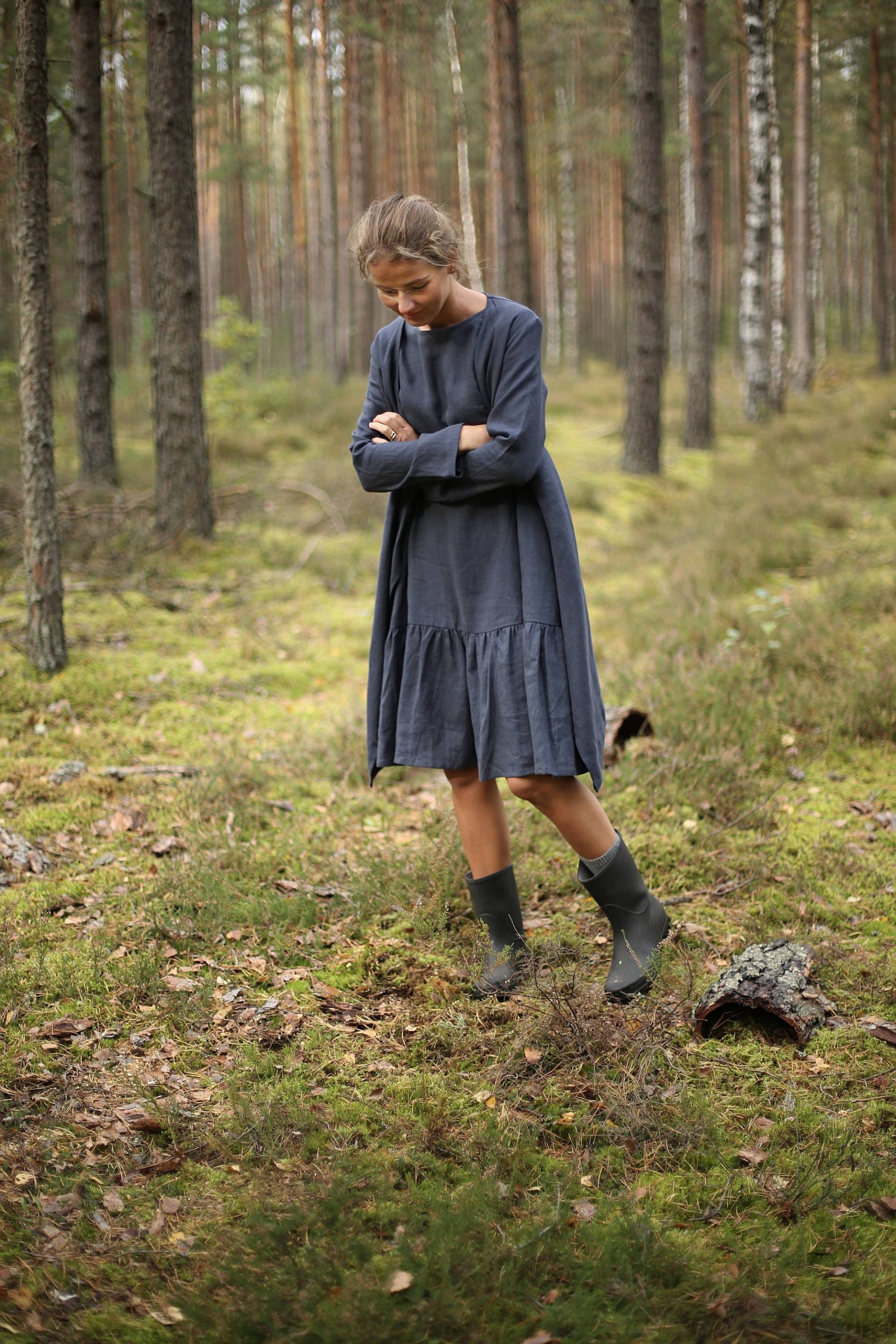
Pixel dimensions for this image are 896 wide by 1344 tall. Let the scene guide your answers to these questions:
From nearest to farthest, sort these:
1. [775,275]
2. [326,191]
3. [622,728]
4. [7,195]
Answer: [622,728] → [7,195] → [775,275] → [326,191]

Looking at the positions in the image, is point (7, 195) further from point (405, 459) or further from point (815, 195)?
point (815, 195)

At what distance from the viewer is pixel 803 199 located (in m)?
19.4

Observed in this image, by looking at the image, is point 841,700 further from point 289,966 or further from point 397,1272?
point 397,1272

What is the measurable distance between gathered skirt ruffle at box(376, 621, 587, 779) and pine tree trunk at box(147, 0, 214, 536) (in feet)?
20.1

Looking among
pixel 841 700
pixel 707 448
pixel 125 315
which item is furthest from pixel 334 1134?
pixel 125 315

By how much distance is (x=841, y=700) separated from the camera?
198 inches

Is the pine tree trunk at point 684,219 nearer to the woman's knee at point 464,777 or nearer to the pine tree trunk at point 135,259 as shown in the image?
the pine tree trunk at point 135,259

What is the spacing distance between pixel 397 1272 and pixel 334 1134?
546mm

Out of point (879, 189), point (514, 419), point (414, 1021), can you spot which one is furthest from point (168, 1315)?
point (879, 189)

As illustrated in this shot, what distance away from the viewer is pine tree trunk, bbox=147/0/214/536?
7.85m

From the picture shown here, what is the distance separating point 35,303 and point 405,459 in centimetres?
345

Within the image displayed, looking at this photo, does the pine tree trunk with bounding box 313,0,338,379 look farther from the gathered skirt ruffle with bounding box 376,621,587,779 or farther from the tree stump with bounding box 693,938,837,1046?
the tree stump with bounding box 693,938,837,1046

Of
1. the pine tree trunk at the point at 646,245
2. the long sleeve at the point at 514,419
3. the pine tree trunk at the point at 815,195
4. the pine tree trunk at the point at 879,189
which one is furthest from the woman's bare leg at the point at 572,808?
the pine tree trunk at the point at 879,189

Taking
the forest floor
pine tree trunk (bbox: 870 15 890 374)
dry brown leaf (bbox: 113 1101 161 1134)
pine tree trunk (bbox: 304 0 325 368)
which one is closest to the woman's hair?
the forest floor
